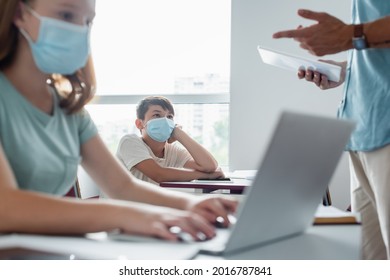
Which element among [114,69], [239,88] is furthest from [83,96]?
[114,69]

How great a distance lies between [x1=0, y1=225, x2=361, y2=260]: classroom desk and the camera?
671mm

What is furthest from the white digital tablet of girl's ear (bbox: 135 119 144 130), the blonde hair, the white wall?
the white wall

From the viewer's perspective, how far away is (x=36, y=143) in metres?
1.01

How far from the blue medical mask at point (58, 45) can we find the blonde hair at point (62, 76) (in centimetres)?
4

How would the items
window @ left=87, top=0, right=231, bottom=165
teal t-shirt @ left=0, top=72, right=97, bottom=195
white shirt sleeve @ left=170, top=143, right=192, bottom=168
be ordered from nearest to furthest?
teal t-shirt @ left=0, top=72, right=97, bottom=195
white shirt sleeve @ left=170, top=143, right=192, bottom=168
window @ left=87, top=0, right=231, bottom=165

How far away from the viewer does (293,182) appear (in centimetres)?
78

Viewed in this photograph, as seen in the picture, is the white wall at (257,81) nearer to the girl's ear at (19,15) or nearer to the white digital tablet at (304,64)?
the white digital tablet at (304,64)

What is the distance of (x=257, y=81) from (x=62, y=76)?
2.80 metres

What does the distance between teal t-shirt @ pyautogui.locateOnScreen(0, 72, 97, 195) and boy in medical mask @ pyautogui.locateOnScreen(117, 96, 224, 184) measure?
153cm

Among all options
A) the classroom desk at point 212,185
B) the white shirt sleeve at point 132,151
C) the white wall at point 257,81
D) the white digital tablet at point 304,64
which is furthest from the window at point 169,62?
the white digital tablet at point 304,64

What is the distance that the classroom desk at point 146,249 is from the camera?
671 mm

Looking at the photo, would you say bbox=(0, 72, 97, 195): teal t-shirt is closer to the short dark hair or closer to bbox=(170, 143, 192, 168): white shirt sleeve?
the short dark hair

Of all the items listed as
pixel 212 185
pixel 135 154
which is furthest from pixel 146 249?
pixel 135 154
